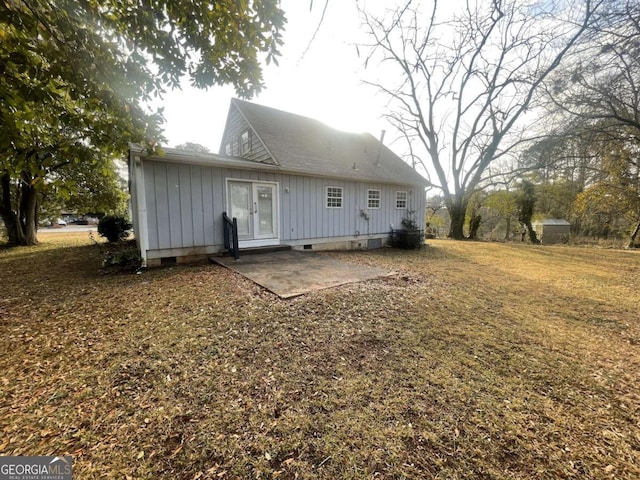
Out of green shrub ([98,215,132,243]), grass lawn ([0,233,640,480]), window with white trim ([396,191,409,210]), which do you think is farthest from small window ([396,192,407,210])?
green shrub ([98,215,132,243])

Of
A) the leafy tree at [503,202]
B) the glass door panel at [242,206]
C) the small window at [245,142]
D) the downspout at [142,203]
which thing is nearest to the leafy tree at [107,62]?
the downspout at [142,203]

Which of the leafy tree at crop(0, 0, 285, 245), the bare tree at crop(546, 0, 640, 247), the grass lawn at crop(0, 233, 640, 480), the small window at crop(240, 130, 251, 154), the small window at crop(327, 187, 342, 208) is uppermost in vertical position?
the bare tree at crop(546, 0, 640, 247)

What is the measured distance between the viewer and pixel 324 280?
5035mm

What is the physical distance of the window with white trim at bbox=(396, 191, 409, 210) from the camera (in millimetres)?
11010

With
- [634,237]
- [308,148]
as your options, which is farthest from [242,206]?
[634,237]

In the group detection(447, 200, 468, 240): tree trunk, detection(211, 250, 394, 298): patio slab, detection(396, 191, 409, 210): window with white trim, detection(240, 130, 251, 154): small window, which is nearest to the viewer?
detection(211, 250, 394, 298): patio slab

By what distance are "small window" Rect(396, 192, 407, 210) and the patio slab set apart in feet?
17.6

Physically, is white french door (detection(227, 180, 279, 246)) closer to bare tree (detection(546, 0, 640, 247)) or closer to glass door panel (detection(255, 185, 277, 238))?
glass door panel (detection(255, 185, 277, 238))

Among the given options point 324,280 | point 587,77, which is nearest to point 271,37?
point 324,280

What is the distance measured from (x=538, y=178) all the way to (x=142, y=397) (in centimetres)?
2583

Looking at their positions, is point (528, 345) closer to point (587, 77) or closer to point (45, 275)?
point (45, 275)

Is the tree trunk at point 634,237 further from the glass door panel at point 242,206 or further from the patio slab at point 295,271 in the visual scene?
the glass door panel at point 242,206

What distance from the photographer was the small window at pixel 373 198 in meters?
10.0

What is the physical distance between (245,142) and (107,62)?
7088 mm
